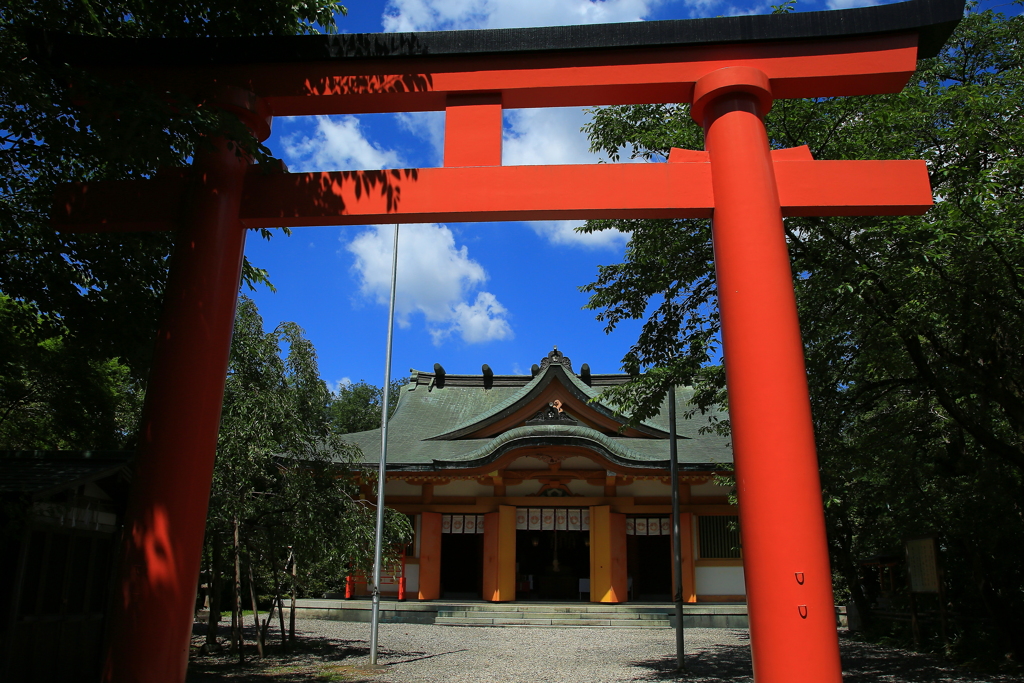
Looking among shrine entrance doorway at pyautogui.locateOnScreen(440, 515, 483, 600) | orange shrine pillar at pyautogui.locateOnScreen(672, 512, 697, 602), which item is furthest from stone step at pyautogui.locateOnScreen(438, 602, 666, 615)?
shrine entrance doorway at pyautogui.locateOnScreen(440, 515, 483, 600)

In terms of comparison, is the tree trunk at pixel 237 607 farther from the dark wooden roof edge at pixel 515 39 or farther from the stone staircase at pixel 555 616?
the dark wooden roof edge at pixel 515 39

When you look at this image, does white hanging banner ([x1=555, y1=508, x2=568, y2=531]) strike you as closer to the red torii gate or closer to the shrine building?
the shrine building

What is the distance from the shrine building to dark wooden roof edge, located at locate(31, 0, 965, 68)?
11724mm

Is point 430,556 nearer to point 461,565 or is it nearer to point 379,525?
point 461,565

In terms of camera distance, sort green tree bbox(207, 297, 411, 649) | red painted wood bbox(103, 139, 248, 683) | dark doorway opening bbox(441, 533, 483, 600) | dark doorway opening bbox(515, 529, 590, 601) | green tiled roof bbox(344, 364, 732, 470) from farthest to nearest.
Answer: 1. dark doorway opening bbox(441, 533, 483, 600)
2. dark doorway opening bbox(515, 529, 590, 601)
3. green tiled roof bbox(344, 364, 732, 470)
4. green tree bbox(207, 297, 411, 649)
5. red painted wood bbox(103, 139, 248, 683)

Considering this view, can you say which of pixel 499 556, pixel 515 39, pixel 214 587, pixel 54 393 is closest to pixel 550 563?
pixel 499 556

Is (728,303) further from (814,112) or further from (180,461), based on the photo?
(814,112)

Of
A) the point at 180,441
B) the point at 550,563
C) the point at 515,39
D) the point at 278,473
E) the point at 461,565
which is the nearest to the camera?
the point at 180,441

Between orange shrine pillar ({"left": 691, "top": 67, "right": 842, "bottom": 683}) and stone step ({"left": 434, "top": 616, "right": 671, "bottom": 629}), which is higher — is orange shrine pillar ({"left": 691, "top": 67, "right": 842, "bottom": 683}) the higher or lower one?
the higher one

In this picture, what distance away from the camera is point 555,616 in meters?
15.4

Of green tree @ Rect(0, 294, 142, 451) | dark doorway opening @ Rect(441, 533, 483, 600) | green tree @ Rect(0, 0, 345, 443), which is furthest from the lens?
dark doorway opening @ Rect(441, 533, 483, 600)

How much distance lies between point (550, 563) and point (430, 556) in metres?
4.66

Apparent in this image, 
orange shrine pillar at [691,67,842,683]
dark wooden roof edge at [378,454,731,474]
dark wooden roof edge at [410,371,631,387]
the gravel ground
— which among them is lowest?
the gravel ground

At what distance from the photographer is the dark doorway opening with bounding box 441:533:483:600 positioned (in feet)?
65.1
